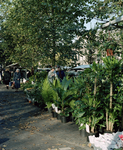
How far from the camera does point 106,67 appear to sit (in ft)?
16.5

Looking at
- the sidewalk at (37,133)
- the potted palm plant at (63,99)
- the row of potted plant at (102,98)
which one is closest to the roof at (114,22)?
the row of potted plant at (102,98)

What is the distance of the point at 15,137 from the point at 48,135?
944mm

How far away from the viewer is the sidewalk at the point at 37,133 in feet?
16.1

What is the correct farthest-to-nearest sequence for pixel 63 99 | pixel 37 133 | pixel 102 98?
1. pixel 63 99
2. pixel 37 133
3. pixel 102 98

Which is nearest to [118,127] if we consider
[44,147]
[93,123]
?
[93,123]

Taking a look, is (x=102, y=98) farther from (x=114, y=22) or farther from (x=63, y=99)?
(x=63, y=99)

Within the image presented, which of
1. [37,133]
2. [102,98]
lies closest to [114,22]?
[102,98]

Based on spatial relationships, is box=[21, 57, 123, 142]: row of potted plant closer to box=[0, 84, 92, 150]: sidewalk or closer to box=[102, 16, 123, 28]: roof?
box=[0, 84, 92, 150]: sidewalk

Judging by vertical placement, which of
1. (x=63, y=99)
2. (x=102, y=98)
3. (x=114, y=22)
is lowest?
(x=63, y=99)

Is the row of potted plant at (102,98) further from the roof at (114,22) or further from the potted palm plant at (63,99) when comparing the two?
the potted palm plant at (63,99)

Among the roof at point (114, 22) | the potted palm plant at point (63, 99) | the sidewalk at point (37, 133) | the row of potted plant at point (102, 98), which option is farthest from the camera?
the potted palm plant at point (63, 99)

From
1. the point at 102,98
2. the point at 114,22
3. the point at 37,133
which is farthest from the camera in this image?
the point at 37,133

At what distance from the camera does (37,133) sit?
5.88 meters

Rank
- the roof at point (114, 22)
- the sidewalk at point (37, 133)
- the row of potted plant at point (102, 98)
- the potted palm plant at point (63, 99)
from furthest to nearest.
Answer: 1. the potted palm plant at point (63, 99)
2. the row of potted plant at point (102, 98)
3. the sidewalk at point (37, 133)
4. the roof at point (114, 22)
